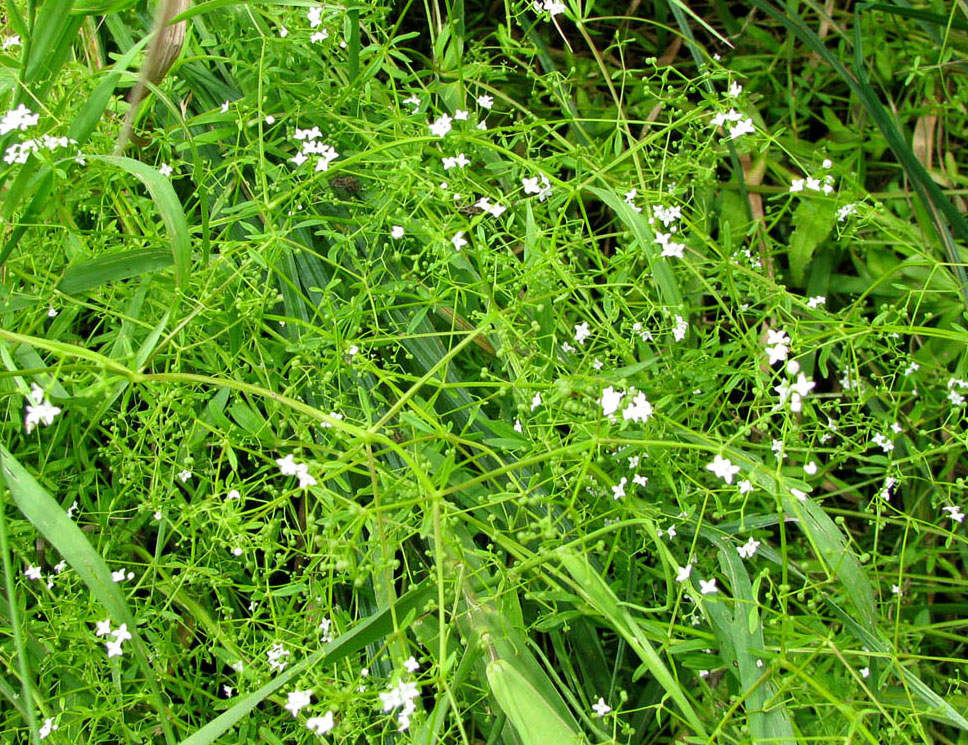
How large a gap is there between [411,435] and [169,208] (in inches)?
19.5

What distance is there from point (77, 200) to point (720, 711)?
1392 mm

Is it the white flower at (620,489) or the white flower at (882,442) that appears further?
the white flower at (882,442)

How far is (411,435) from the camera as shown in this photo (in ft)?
4.42

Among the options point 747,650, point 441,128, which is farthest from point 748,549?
point 441,128

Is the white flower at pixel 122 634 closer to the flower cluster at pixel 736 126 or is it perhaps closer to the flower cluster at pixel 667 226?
the flower cluster at pixel 667 226

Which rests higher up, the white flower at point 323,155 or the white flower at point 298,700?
the white flower at point 323,155

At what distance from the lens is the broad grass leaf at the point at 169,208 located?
3.85ft

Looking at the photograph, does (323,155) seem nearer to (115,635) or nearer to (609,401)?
(609,401)

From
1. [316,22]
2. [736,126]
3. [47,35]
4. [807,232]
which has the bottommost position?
[807,232]

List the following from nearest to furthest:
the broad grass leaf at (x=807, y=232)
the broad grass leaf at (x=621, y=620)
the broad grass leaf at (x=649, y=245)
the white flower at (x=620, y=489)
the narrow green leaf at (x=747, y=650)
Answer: the broad grass leaf at (x=621, y=620) < the narrow green leaf at (x=747, y=650) < the white flower at (x=620, y=489) < the broad grass leaf at (x=649, y=245) < the broad grass leaf at (x=807, y=232)

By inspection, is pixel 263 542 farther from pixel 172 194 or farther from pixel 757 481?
pixel 757 481

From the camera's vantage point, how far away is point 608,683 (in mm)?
1461

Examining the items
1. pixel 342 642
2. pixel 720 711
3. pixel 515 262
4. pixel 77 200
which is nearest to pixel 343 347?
pixel 515 262

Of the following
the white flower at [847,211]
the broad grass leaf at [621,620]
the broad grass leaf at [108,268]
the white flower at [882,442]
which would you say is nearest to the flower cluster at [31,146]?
the broad grass leaf at [108,268]
